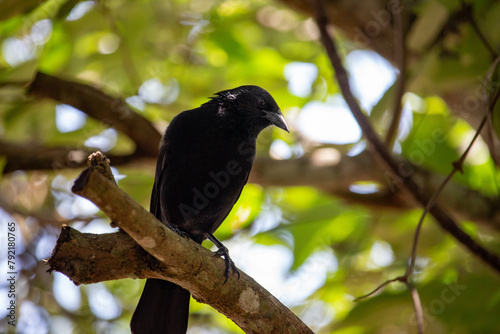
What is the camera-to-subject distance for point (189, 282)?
2.54 metres

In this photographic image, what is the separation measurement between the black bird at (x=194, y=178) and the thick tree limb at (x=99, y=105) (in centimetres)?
63

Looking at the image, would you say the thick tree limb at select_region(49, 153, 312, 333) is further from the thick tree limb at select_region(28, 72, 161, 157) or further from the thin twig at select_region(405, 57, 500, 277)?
the thick tree limb at select_region(28, 72, 161, 157)

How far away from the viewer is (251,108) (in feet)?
12.8

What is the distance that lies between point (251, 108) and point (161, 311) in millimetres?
1539

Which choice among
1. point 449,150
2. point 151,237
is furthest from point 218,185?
point 449,150

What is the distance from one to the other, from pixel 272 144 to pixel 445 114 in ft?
5.41

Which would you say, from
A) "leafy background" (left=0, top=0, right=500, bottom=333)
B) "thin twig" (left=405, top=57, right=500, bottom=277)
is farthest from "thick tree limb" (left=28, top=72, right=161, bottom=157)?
"thin twig" (left=405, top=57, right=500, bottom=277)

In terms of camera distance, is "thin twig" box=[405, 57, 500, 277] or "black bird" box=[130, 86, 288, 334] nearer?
"thin twig" box=[405, 57, 500, 277]

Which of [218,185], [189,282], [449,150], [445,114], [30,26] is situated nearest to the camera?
[189,282]

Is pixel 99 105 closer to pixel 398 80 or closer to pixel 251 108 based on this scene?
pixel 251 108

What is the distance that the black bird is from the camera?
3.43m

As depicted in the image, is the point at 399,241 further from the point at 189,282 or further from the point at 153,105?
the point at 189,282

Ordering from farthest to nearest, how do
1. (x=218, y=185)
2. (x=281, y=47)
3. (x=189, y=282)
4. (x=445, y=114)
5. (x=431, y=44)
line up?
(x=281, y=47), (x=445, y=114), (x=431, y=44), (x=218, y=185), (x=189, y=282)

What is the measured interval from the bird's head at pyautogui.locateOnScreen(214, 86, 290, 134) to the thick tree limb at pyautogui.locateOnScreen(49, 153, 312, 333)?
142cm
